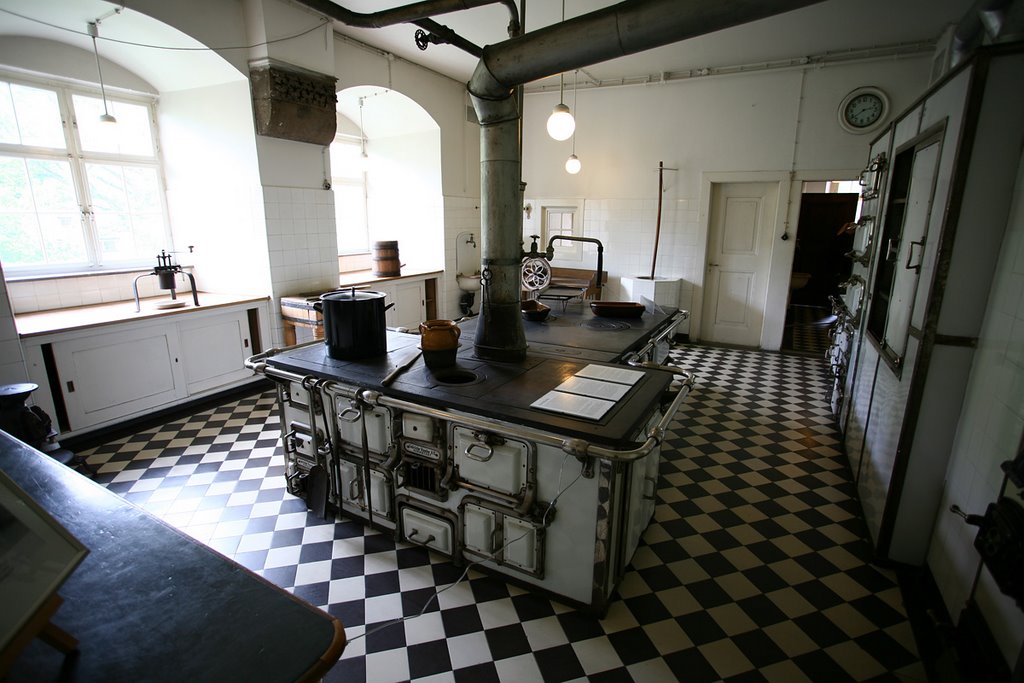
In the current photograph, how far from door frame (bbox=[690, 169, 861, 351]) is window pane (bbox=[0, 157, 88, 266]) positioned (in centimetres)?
609

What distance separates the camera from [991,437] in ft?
5.50

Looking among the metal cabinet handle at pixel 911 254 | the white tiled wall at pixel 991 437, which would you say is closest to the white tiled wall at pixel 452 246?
the metal cabinet handle at pixel 911 254

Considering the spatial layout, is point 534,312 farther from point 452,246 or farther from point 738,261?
point 738,261

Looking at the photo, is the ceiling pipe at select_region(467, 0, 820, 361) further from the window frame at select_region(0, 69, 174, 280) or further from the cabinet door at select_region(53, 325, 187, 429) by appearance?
the window frame at select_region(0, 69, 174, 280)

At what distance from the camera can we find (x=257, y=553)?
7.48 feet

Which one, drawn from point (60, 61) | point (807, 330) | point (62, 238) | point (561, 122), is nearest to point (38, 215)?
point (62, 238)

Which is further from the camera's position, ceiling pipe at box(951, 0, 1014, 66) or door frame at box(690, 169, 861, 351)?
door frame at box(690, 169, 861, 351)

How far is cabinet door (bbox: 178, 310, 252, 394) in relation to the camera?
383cm

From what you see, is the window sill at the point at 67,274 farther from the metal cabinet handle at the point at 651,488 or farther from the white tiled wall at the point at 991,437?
the white tiled wall at the point at 991,437

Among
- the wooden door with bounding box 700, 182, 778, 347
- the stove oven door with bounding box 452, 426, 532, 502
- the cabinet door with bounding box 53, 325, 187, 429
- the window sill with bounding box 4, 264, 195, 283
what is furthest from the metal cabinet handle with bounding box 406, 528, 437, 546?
the wooden door with bounding box 700, 182, 778, 347

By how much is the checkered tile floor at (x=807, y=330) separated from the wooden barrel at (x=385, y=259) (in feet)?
15.1

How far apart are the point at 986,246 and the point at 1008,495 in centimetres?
90

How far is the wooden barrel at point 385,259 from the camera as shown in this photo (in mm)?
5430

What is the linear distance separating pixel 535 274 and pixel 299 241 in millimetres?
2385
